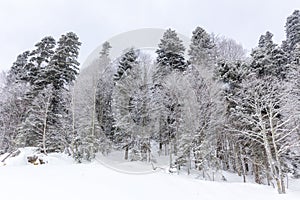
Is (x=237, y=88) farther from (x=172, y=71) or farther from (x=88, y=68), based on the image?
(x=88, y=68)

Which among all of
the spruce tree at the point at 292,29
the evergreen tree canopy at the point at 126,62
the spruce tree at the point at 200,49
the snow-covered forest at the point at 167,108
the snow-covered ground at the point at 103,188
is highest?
the spruce tree at the point at 292,29

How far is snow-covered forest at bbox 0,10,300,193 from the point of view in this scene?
11.6 m

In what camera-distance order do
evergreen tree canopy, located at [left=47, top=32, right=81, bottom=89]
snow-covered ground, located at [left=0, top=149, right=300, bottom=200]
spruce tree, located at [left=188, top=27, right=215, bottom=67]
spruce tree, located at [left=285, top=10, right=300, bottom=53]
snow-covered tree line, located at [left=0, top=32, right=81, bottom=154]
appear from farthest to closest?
spruce tree, located at [left=285, top=10, right=300, bottom=53]
evergreen tree canopy, located at [left=47, top=32, right=81, bottom=89]
spruce tree, located at [left=188, top=27, right=215, bottom=67]
snow-covered tree line, located at [left=0, top=32, right=81, bottom=154]
snow-covered ground, located at [left=0, top=149, right=300, bottom=200]

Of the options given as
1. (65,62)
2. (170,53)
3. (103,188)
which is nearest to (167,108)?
(170,53)

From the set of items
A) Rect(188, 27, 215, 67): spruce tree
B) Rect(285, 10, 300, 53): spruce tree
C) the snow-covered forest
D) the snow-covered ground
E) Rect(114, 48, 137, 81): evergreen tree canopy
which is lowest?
the snow-covered ground

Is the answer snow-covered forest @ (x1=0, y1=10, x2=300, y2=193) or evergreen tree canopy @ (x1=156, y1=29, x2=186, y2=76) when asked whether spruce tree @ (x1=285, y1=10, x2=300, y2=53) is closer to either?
snow-covered forest @ (x1=0, y1=10, x2=300, y2=193)

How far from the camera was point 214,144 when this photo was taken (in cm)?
1270

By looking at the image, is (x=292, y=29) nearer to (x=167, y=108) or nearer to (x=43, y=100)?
(x=167, y=108)

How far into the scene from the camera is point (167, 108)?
44.6ft

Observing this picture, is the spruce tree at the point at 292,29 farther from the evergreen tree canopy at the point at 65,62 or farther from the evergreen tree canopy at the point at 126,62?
the evergreen tree canopy at the point at 65,62

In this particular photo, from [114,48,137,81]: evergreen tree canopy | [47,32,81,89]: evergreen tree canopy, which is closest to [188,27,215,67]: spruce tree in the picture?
[114,48,137,81]: evergreen tree canopy

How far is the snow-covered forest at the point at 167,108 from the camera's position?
38.1 ft

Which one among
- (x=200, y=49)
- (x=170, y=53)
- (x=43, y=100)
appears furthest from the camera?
(x=200, y=49)

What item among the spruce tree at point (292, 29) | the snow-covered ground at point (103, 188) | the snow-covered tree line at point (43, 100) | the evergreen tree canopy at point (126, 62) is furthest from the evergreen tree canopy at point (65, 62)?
the spruce tree at point (292, 29)
